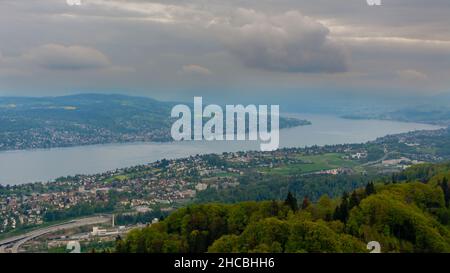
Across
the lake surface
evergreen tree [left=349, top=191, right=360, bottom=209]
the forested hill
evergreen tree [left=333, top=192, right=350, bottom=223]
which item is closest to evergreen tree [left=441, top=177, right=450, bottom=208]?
the forested hill

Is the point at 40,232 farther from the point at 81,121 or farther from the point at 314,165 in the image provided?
the point at 81,121

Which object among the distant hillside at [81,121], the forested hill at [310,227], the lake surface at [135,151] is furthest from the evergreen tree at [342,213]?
the distant hillside at [81,121]

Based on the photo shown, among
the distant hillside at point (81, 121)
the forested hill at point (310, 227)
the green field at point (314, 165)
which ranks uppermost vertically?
→ the distant hillside at point (81, 121)

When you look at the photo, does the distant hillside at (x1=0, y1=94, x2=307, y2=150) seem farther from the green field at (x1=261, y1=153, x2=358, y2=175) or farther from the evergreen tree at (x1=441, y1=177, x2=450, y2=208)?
the evergreen tree at (x1=441, y1=177, x2=450, y2=208)

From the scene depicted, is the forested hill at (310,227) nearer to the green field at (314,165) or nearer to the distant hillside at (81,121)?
the green field at (314,165)

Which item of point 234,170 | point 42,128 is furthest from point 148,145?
point 234,170

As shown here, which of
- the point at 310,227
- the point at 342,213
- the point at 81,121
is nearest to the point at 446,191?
the point at 342,213
